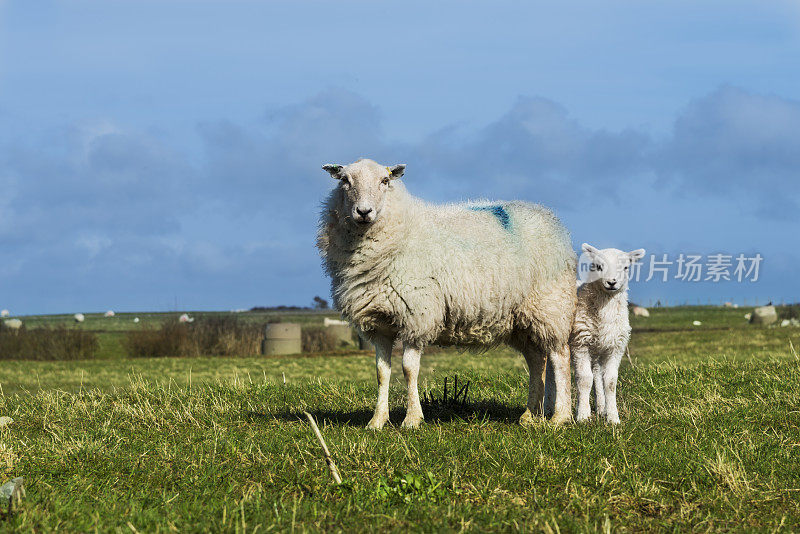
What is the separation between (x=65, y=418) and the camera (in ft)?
34.2

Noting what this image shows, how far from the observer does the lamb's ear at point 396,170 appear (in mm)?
8320

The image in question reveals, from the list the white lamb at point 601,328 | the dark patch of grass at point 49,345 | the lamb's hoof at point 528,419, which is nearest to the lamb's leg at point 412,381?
the lamb's hoof at point 528,419

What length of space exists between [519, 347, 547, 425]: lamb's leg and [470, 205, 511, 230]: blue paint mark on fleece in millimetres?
1541

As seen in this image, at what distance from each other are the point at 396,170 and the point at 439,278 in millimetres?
1281

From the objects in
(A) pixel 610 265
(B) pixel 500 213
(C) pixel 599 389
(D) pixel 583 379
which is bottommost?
(C) pixel 599 389

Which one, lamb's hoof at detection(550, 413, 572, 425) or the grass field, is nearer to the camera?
the grass field

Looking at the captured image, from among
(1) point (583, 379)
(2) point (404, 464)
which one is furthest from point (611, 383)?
(2) point (404, 464)

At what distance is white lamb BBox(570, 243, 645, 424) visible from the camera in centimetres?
869

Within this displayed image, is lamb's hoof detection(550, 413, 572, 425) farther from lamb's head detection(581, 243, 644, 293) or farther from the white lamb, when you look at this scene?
lamb's head detection(581, 243, 644, 293)

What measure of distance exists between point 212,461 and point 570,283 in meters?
4.64

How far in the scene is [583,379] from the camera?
28.9 ft

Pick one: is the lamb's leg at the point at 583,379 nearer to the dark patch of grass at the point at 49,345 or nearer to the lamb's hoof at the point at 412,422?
the lamb's hoof at the point at 412,422

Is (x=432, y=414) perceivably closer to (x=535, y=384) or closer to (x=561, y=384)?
(x=535, y=384)

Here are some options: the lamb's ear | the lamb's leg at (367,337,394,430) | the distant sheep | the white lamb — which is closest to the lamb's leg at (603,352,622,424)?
the white lamb
